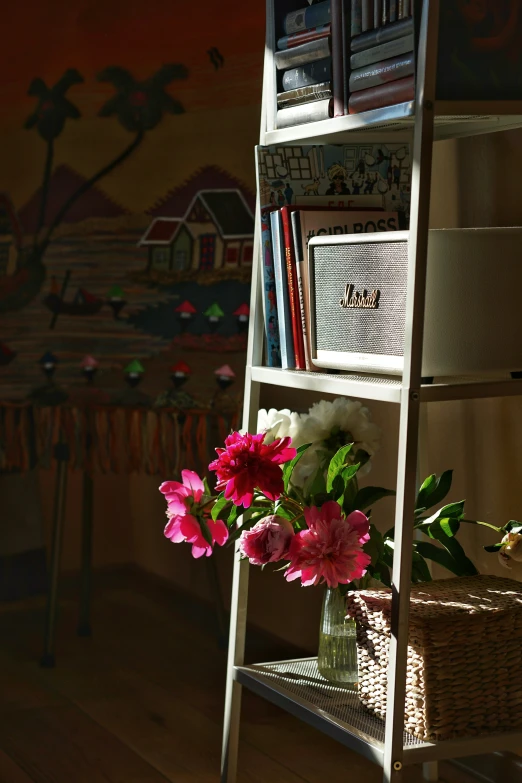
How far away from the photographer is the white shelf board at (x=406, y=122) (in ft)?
4.54

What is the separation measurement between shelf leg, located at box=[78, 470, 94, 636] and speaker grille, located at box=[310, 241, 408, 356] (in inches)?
46.3

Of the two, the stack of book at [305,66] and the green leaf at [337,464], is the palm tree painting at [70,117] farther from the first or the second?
the green leaf at [337,464]

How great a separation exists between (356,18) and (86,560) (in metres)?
1.57

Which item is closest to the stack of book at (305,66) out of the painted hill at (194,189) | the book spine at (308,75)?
the book spine at (308,75)

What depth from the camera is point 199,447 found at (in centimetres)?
250

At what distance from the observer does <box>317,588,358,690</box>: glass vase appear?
5.50 ft

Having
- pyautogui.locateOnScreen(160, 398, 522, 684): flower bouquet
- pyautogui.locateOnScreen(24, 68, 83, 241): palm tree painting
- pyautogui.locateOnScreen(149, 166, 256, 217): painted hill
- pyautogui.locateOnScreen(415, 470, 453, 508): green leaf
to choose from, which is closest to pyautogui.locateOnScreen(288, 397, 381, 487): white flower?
pyautogui.locateOnScreen(160, 398, 522, 684): flower bouquet

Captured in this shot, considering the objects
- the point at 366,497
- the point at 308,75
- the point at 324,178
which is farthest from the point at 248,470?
the point at 308,75

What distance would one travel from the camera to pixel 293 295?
65.0 inches

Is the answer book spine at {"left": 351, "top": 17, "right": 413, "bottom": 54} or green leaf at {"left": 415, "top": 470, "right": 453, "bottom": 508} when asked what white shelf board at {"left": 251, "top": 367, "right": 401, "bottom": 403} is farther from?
book spine at {"left": 351, "top": 17, "right": 413, "bottom": 54}

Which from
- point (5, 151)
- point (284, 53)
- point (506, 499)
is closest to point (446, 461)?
point (506, 499)

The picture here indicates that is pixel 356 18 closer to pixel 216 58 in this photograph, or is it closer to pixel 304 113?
pixel 304 113

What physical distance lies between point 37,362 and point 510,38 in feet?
4.69

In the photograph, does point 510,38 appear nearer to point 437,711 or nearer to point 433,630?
point 433,630
